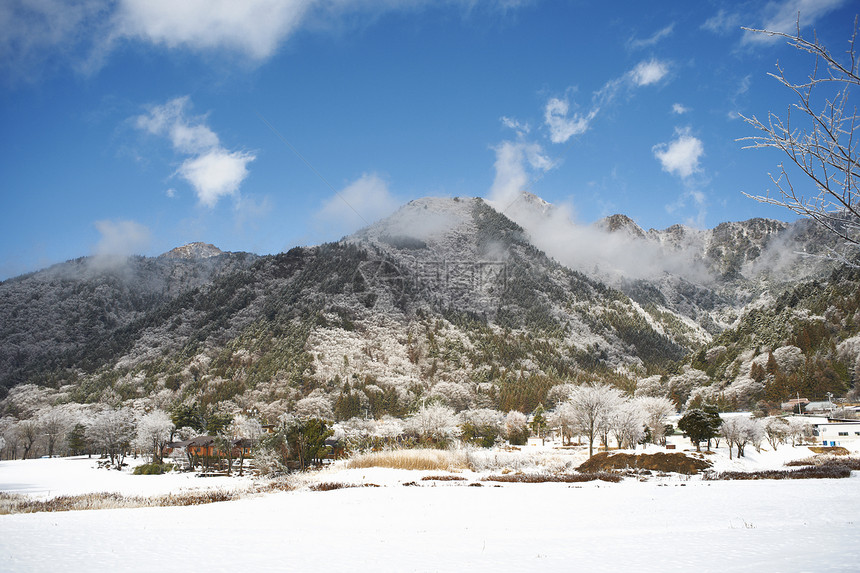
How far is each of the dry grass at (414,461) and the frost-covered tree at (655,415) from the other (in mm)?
35017

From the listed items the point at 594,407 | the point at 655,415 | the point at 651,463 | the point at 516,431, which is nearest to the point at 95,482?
the point at 651,463

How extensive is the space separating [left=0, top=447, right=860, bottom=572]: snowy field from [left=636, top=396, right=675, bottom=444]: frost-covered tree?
48618 millimetres

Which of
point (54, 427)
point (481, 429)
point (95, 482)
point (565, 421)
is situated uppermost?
point (565, 421)

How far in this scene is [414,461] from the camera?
3372 centimetres

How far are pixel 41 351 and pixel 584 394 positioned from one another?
229 metres

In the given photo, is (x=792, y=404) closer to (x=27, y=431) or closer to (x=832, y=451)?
(x=832, y=451)

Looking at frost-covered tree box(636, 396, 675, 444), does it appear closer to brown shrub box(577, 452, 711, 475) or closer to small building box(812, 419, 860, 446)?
small building box(812, 419, 860, 446)

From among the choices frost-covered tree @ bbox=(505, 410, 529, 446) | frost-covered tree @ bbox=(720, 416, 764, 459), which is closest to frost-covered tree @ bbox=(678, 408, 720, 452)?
frost-covered tree @ bbox=(720, 416, 764, 459)

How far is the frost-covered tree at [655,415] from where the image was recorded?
213 ft

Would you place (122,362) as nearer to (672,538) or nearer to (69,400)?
(69,400)

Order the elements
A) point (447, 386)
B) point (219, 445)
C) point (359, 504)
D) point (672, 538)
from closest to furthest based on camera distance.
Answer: point (672, 538), point (359, 504), point (219, 445), point (447, 386)

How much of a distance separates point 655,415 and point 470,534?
69.7 meters

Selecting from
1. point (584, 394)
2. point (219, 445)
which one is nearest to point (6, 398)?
point (219, 445)

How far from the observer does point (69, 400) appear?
477 ft
